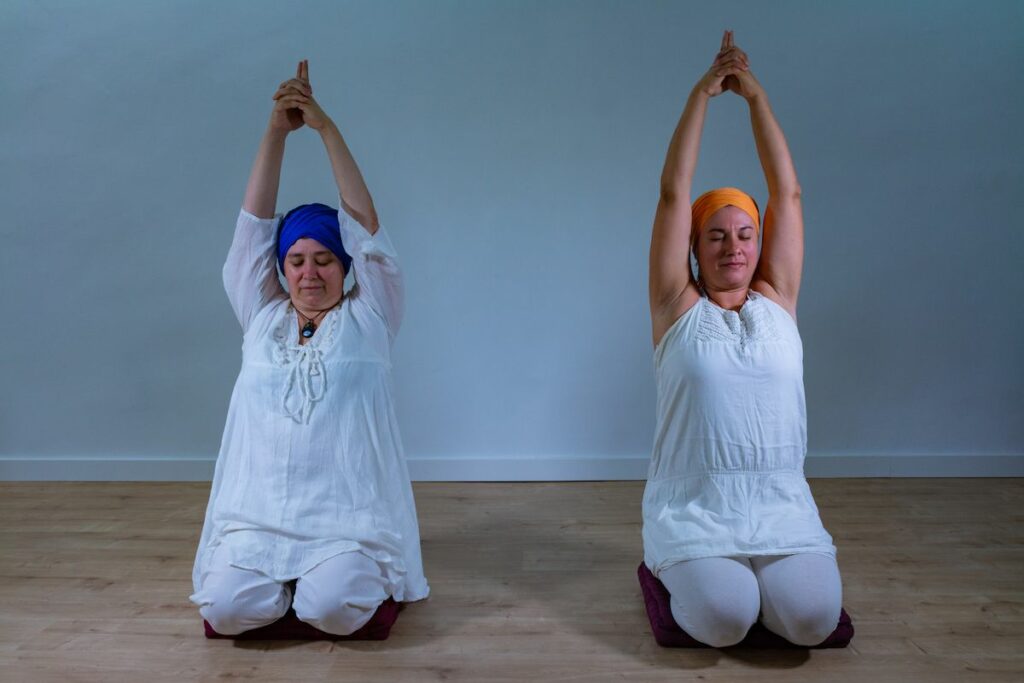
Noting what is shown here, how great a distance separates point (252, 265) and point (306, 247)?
0.59 feet

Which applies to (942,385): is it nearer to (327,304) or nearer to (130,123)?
(327,304)

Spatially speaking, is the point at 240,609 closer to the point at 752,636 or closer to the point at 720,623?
the point at 720,623

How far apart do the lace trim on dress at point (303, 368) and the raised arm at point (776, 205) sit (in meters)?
1.27

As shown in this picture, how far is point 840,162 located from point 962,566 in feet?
6.35

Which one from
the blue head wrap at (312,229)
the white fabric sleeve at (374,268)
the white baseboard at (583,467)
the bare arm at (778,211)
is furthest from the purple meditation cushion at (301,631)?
the white baseboard at (583,467)

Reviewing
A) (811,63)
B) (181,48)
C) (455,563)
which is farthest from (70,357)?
(811,63)

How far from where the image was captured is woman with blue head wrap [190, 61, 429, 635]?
2.28 meters

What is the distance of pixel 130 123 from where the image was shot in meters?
3.98

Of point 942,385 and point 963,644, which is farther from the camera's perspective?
point 942,385

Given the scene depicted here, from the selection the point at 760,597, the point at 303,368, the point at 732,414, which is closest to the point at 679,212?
the point at 732,414

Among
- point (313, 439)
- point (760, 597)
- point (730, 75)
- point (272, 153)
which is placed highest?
point (730, 75)

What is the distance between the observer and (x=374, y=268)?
2477 mm

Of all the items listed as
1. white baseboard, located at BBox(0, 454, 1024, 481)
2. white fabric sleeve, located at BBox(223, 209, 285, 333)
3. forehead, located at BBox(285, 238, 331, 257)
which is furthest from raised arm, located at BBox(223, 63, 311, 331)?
white baseboard, located at BBox(0, 454, 1024, 481)

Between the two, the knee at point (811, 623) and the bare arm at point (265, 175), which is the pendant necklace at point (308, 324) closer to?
the bare arm at point (265, 175)
